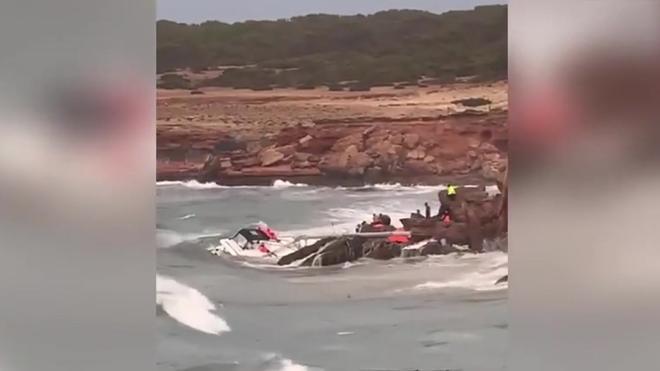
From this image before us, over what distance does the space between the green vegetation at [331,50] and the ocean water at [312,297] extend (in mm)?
188

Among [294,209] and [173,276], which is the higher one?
[294,209]

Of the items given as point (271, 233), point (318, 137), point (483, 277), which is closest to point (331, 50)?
point (318, 137)

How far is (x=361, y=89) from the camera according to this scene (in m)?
1.16

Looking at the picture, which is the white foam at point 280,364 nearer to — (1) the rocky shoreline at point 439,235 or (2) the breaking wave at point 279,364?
(2) the breaking wave at point 279,364

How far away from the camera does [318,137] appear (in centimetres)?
117

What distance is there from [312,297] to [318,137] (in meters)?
0.27

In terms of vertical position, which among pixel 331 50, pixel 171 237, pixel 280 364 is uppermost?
pixel 331 50

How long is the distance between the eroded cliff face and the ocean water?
0.03 metres

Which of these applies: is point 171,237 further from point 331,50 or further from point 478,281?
point 478,281

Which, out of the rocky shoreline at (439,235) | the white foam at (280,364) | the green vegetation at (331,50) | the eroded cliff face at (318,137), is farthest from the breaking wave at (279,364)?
the green vegetation at (331,50)

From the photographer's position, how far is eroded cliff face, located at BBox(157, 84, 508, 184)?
116cm
